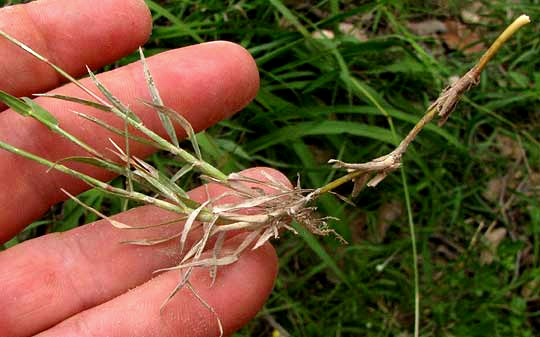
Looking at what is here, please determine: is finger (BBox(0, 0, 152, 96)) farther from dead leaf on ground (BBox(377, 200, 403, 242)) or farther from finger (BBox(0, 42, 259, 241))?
dead leaf on ground (BBox(377, 200, 403, 242))

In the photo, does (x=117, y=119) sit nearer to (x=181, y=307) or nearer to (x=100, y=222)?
(x=100, y=222)

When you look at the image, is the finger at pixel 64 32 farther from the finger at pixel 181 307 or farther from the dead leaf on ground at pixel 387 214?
the dead leaf on ground at pixel 387 214

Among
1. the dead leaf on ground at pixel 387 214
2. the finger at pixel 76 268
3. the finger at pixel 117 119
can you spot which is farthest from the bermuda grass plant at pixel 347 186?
A: the finger at pixel 76 268

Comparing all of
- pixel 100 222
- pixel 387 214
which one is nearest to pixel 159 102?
pixel 100 222

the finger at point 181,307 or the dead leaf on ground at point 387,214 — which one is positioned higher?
the finger at point 181,307

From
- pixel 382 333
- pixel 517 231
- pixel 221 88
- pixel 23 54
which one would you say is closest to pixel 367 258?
pixel 382 333
